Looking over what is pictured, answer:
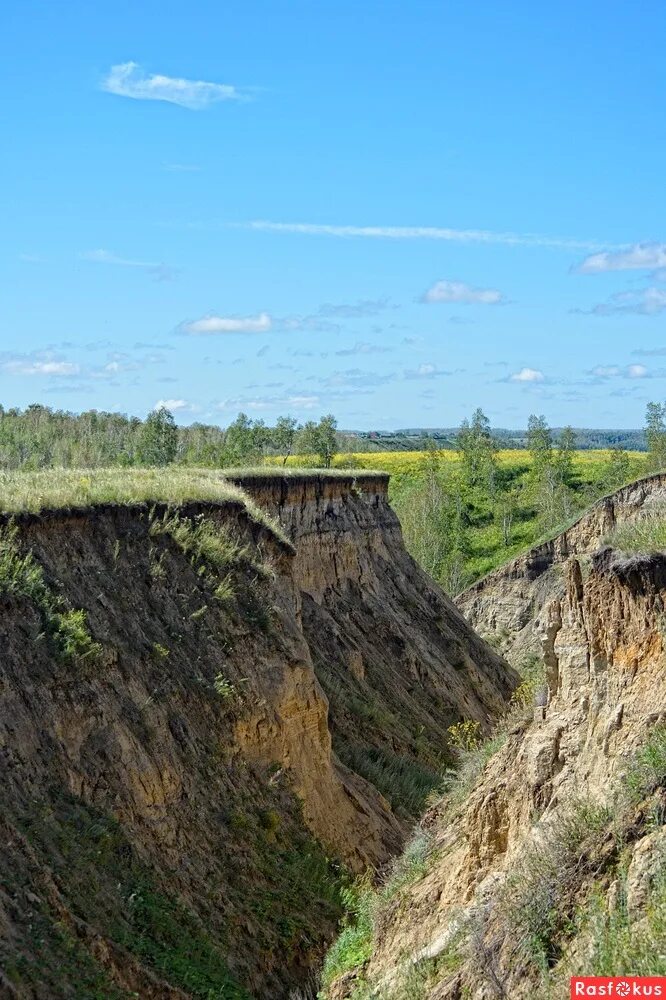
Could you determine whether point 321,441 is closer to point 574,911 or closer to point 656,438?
point 656,438

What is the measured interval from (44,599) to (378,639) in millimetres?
22837

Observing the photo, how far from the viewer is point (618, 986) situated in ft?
27.5

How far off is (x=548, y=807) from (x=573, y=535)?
4322 cm

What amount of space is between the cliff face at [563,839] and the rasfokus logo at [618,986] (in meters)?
0.10

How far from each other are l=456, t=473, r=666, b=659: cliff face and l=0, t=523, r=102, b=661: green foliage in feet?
112

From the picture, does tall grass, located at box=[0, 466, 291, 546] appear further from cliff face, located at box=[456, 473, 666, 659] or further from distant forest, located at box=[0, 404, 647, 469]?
distant forest, located at box=[0, 404, 647, 469]

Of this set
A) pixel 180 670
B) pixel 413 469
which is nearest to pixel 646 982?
pixel 180 670

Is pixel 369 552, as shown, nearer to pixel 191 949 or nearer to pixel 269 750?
pixel 269 750

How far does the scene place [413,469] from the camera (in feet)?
357

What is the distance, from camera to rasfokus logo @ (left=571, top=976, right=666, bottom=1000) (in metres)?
8.16

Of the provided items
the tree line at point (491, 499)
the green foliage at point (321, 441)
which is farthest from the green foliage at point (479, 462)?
the green foliage at point (321, 441)

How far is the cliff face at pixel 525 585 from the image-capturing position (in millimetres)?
51188

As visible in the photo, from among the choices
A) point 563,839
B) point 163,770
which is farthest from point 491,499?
point 563,839

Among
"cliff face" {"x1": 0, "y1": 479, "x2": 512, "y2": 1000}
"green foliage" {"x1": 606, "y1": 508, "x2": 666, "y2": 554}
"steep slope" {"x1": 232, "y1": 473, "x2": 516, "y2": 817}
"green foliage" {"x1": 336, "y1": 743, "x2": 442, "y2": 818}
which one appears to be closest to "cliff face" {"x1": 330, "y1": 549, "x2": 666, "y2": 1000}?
"green foliage" {"x1": 606, "y1": 508, "x2": 666, "y2": 554}
